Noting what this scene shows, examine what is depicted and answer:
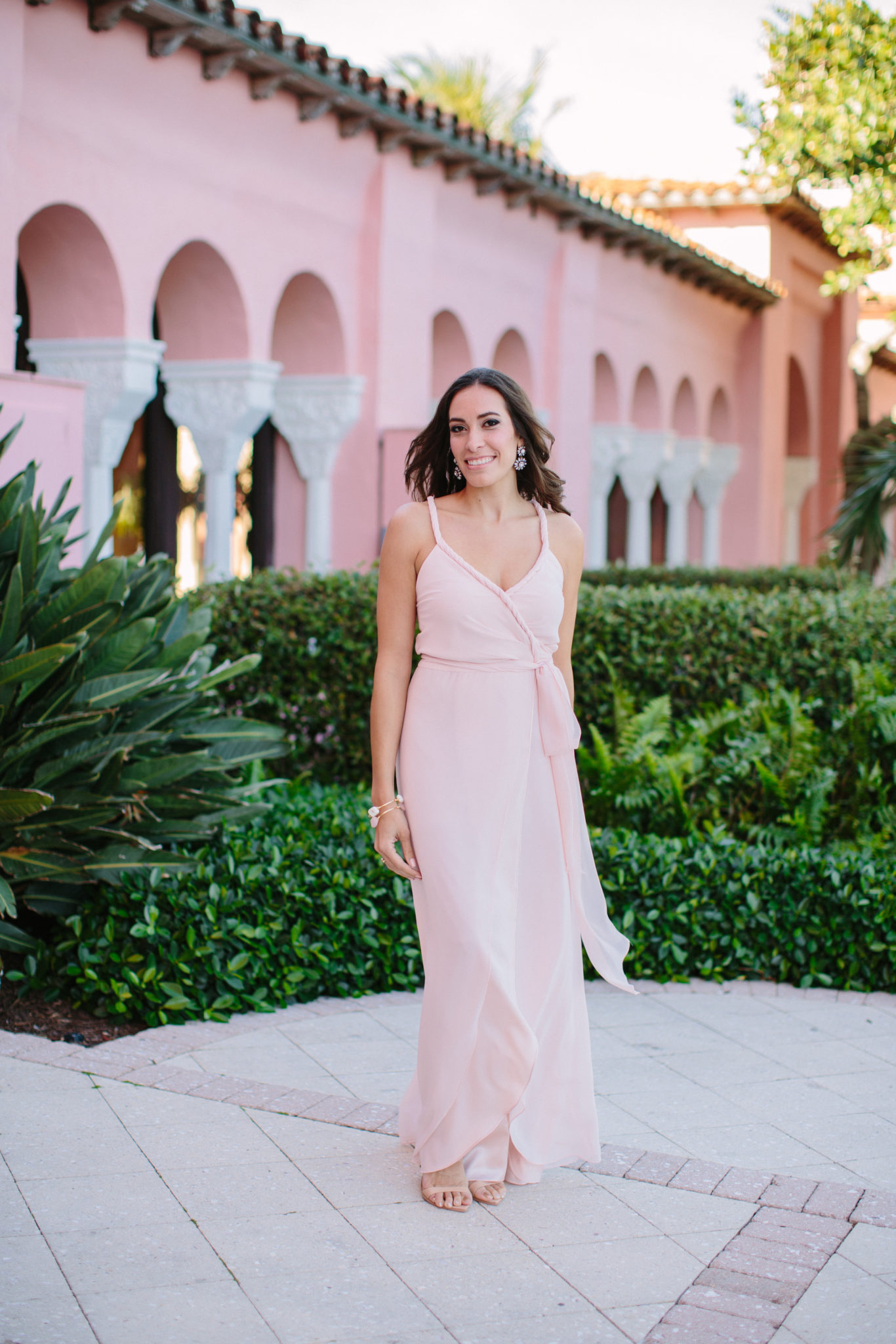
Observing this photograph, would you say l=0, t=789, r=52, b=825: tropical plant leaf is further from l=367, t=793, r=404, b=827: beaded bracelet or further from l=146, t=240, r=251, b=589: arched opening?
l=146, t=240, r=251, b=589: arched opening

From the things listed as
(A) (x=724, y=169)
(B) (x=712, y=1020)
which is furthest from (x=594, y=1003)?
(A) (x=724, y=169)

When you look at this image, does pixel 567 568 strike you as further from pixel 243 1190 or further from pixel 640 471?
pixel 640 471

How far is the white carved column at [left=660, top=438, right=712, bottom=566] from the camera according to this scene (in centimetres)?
1809

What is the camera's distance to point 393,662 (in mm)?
3252

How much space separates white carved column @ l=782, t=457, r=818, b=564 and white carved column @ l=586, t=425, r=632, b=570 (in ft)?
22.8

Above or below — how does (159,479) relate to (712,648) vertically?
above

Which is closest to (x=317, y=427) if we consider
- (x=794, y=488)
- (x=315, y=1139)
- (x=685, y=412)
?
(x=315, y=1139)

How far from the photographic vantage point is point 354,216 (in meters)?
10.8

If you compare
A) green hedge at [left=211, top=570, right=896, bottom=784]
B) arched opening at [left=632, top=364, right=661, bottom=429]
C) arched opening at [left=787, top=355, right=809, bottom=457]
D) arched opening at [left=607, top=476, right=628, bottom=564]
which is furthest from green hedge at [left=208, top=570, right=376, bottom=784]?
arched opening at [left=787, top=355, right=809, bottom=457]

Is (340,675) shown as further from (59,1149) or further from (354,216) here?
(354,216)

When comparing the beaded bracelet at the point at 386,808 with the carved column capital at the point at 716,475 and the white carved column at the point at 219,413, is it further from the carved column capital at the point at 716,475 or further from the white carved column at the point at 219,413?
the carved column capital at the point at 716,475

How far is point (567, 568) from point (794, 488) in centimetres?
1986

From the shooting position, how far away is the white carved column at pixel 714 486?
19281 mm

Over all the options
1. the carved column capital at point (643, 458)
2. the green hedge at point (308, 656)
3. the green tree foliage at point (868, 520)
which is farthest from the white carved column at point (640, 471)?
the green hedge at point (308, 656)
